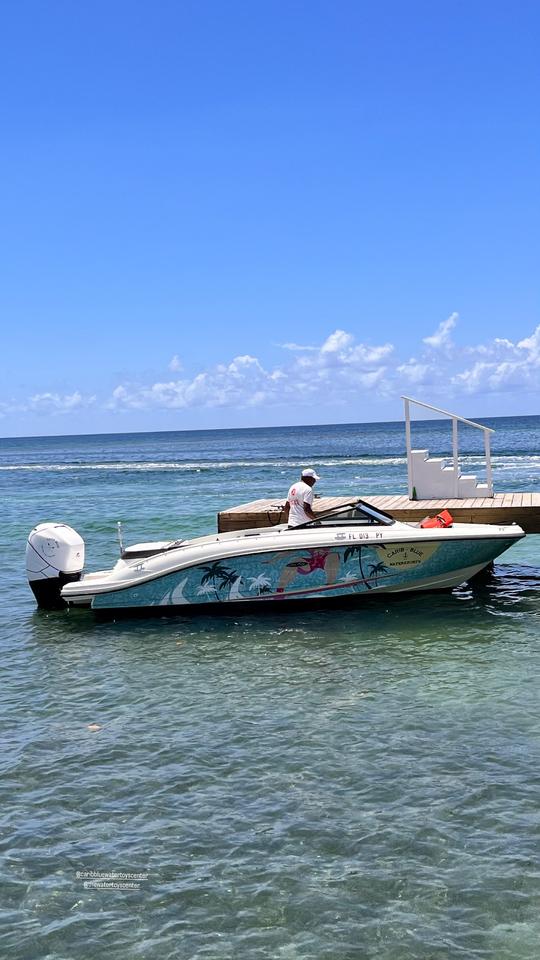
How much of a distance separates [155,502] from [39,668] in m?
24.5

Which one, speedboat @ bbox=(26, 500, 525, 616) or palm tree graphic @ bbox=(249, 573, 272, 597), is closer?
speedboat @ bbox=(26, 500, 525, 616)

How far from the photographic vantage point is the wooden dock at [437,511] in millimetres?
13805

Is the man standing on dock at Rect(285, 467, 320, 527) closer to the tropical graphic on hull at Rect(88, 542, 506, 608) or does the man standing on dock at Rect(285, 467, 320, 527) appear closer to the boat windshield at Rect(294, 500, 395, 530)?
the boat windshield at Rect(294, 500, 395, 530)

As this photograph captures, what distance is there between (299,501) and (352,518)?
2.58 ft

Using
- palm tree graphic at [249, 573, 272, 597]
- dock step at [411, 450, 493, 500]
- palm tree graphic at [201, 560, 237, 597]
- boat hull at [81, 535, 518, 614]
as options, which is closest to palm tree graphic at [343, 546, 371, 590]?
boat hull at [81, 535, 518, 614]

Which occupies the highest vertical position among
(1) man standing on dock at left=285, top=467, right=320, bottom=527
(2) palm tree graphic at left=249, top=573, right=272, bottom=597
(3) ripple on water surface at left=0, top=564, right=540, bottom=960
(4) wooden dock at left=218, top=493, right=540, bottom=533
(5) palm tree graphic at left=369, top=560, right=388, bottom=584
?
(1) man standing on dock at left=285, top=467, right=320, bottom=527

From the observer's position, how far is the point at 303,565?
41.4 ft

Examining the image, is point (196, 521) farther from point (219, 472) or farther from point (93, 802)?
point (219, 472)

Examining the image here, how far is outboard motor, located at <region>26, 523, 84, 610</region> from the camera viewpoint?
43.7 ft

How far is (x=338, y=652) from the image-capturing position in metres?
10.7

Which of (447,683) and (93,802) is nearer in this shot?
(93,802)

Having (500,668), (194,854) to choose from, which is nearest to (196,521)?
(500,668)

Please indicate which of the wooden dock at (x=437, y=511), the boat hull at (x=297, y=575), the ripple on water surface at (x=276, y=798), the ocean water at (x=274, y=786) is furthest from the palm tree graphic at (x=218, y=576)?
the wooden dock at (x=437, y=511)

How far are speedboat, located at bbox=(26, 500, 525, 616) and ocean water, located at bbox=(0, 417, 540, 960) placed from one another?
340 millimetres
